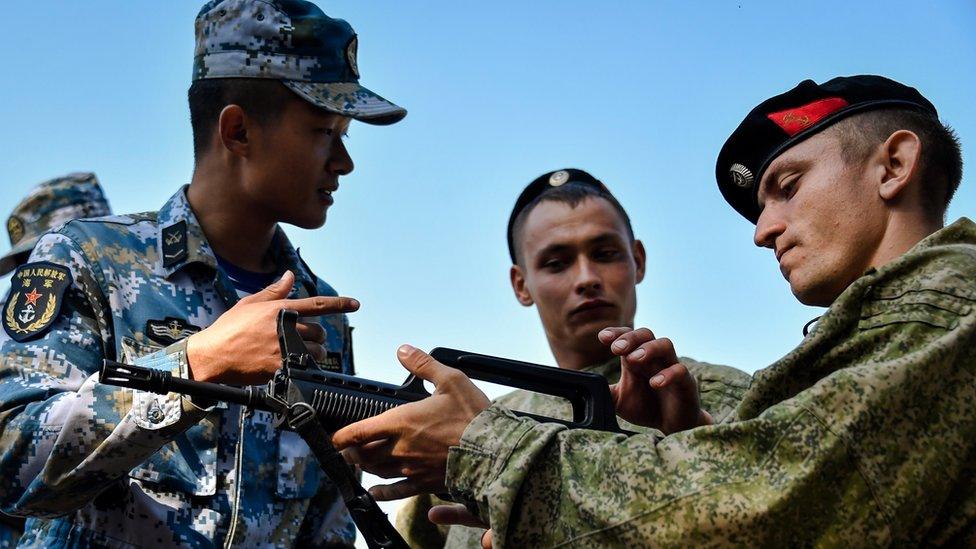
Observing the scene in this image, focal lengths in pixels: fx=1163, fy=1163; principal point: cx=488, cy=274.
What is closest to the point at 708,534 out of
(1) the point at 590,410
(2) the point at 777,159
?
(1) the point at 590,410

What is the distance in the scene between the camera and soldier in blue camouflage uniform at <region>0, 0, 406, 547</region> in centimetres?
368

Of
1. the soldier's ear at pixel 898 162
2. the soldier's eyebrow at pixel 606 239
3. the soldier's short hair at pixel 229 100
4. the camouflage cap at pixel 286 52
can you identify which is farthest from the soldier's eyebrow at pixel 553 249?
the soldier's ear at pixel 898 162

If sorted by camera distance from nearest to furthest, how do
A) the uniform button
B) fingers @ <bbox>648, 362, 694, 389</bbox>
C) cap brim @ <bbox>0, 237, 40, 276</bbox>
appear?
the uniform button
fingers @ <bbox>648, 362, 694, 389</bbox>
cap brim @ <bbox>0, 237, 40, 276</bbox>

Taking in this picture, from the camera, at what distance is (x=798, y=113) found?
12.3 ft

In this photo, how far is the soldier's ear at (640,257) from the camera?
19.6ft

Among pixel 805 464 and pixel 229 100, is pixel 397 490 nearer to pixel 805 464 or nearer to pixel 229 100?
pixel 805 464

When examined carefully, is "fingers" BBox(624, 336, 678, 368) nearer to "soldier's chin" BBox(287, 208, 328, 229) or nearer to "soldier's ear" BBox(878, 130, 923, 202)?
"soldier's ear" BBox(878, 130, 923, 202)

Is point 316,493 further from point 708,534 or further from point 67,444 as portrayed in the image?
point 708,534

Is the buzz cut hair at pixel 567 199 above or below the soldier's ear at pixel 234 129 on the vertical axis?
above

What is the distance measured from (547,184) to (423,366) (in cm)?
311

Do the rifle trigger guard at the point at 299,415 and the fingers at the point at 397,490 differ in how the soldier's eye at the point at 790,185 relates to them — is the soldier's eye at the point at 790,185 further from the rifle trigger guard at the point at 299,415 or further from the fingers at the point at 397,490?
the rifle trigger guard at the point at 299,415

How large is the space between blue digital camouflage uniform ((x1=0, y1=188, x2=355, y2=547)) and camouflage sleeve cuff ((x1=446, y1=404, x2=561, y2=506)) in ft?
3.58

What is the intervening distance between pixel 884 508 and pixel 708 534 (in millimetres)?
401

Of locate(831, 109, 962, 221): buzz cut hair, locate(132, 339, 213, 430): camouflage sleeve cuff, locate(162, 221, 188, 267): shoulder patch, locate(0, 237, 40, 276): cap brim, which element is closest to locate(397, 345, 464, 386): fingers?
locate(132, 339, 213, 430): camouflage sleeve cuff
